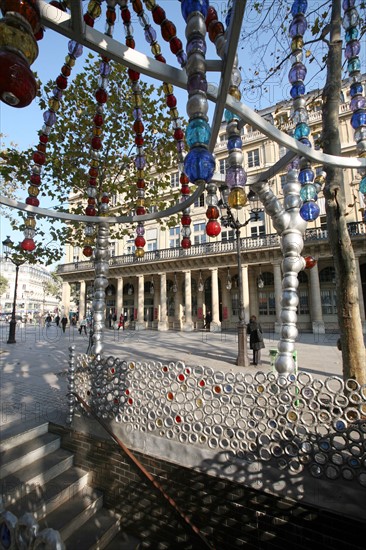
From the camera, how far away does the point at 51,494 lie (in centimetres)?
351

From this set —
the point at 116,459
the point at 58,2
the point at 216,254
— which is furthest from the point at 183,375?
the point at 216,254

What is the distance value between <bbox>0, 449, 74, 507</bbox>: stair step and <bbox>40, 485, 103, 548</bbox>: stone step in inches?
16.5

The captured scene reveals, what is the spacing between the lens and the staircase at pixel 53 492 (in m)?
3.25

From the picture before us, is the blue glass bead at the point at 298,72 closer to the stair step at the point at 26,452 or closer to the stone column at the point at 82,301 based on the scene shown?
the stair step at the point at 26,452

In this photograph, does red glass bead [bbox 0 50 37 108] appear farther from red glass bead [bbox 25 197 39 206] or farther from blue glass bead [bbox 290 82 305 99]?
red glass bead [bbox 25 197 39 206]

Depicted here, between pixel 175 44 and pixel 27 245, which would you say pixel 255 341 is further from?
pixel 175 44

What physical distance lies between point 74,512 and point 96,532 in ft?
1.21

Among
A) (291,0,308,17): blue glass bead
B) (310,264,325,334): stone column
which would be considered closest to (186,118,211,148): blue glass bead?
(291,0,308,17): blue glass bead

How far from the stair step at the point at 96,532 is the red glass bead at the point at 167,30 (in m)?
5.66

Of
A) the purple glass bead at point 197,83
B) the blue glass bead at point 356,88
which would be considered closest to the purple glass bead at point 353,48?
the blue glass bead at point 356,88

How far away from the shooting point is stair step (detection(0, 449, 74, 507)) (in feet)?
10.8

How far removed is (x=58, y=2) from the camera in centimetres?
267

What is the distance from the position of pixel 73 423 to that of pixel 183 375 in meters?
2.29

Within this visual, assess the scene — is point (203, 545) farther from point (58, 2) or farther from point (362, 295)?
point (362, 295)
